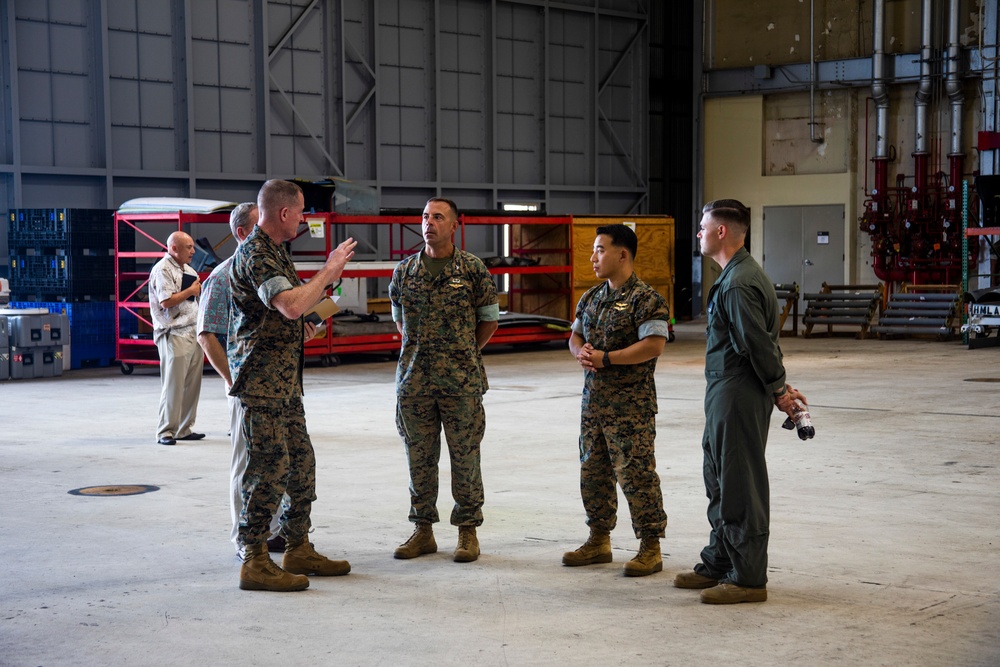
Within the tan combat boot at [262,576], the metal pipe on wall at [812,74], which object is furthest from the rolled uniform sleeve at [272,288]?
the metal pipe on wall at [812,74]

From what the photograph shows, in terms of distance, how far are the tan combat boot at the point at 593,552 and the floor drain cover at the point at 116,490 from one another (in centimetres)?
361

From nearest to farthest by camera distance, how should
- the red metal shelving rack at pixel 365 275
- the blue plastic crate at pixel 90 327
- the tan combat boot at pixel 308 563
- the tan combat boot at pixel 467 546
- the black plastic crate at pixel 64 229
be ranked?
the tan combat boot at pixel 308 563, the tan combat boot at pixel 467 546, the red metal shelving rack at pixel 365 275, the black plastic crate at pixel 64 229, the blue plastic crate at pixel 90 327

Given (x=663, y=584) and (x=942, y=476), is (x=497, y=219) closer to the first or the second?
(x=942, y=476)

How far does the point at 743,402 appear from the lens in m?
5.33

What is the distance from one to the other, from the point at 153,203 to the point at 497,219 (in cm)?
598

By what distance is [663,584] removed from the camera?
5.80 meters

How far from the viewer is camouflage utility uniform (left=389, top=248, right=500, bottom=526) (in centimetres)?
632

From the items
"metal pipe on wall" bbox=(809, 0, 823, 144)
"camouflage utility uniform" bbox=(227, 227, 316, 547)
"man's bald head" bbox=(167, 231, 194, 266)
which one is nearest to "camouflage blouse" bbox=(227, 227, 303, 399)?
"camouflage utility uniform" bbox=(227, 227, 316, 547)

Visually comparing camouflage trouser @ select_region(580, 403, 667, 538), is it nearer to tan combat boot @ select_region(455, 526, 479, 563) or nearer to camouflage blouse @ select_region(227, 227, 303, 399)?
A: tan combat boot @ select_region(455, 526, 479, 563)

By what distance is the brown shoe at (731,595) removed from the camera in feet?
17.7

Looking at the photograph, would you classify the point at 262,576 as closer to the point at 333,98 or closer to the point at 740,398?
the point at 740,398

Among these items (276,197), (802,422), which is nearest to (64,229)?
(276,197)

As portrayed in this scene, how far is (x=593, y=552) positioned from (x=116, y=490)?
393 cm

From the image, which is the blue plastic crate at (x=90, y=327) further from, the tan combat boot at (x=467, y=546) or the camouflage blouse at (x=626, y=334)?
the camouflage blouse at (x=626, y=334)
